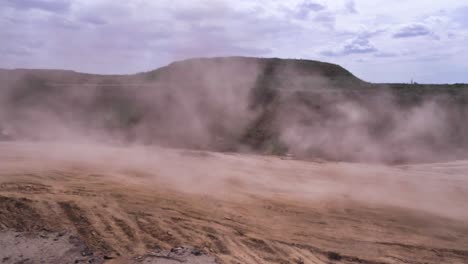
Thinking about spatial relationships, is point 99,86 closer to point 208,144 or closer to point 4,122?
point 4,122

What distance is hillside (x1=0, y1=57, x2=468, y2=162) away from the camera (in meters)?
15.8

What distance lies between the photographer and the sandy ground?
5.55 m

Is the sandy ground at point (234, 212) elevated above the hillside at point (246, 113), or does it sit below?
below

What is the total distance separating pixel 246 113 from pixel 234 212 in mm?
12618

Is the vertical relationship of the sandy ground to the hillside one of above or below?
below

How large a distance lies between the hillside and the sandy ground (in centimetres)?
486

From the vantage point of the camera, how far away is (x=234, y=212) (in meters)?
6.98

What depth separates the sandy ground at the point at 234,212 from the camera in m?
5.55

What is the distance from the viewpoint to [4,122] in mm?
20016

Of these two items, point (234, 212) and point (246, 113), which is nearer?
point (234, 212)

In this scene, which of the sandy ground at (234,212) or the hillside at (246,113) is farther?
the hillside at (246,113)

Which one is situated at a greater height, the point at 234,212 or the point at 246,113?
the point at 246,113

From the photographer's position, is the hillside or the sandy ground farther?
the hillside

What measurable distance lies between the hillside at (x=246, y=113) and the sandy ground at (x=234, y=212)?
16.0 feet
